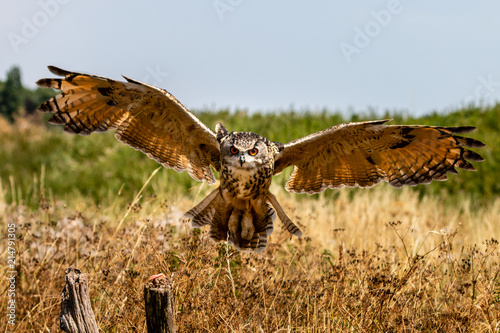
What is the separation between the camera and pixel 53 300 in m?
4.53

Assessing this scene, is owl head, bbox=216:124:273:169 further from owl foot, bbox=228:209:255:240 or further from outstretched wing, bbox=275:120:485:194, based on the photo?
owl foot, bbox=228:209:255:240

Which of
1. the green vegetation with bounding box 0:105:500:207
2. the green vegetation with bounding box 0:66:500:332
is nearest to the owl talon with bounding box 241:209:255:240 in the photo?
the green vegetation with bounding box 0:66:500:332

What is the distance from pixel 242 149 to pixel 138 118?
1.14m

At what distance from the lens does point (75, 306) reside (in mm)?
3123

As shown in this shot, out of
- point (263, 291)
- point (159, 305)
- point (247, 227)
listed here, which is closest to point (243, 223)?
point (247, 227)

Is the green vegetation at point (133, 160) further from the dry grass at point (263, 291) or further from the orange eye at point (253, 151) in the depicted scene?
the orange eye at point (253, 151)

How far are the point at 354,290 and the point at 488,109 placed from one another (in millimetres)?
10928

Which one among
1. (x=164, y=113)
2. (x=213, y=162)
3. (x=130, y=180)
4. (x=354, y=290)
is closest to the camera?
(x=354, y=290)

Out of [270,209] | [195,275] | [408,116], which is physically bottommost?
[195,275]

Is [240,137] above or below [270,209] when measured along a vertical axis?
above

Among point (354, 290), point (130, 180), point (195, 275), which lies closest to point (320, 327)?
point (354, 290)

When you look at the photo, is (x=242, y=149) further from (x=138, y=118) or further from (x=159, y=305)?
(x=159, y=305)

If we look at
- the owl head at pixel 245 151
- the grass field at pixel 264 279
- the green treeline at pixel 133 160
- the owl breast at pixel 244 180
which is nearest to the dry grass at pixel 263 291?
the grass field at pixel 264 279

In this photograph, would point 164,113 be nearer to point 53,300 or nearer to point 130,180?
point 53,300
